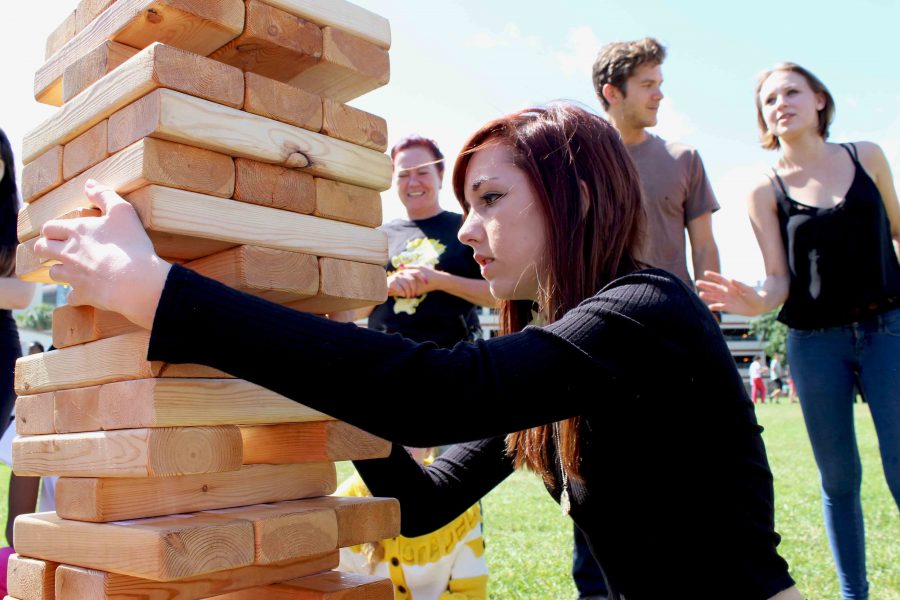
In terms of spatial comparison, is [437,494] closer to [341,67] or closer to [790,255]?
[341,67]

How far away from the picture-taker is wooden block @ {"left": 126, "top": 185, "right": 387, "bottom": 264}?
152 cm

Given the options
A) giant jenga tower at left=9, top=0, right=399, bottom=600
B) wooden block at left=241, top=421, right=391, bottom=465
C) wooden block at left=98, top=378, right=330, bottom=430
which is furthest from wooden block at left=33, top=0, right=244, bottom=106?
wooden block at left=241, top=421, right=391, bottom=465

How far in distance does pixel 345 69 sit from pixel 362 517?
3.46ft

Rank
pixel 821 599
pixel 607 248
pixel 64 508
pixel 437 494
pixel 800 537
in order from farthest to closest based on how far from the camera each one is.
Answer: pixel 800 537 → pixel 821 599 → pixel 437 494 → pixel 607 248 → pixel 64 508

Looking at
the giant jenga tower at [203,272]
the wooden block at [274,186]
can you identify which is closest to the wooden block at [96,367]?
the giant jenga tower at [203,272]

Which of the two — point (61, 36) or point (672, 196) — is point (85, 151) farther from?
point (672, 196)

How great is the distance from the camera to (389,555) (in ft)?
10.1

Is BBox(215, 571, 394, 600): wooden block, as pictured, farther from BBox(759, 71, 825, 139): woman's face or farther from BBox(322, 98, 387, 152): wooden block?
BBox(759, 71, 825, 139): woman's face

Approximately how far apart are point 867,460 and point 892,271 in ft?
23.7

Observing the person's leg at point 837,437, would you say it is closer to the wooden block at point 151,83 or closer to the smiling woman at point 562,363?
the smiling woman at point 562,363

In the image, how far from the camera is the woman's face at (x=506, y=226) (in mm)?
1823

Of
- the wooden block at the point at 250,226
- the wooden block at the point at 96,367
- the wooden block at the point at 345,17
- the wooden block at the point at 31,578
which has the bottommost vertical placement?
the wooden block at the point at 31,578

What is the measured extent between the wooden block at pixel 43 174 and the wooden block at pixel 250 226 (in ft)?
1.29

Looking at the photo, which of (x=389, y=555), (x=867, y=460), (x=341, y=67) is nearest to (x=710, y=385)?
(x=341, y=67)
